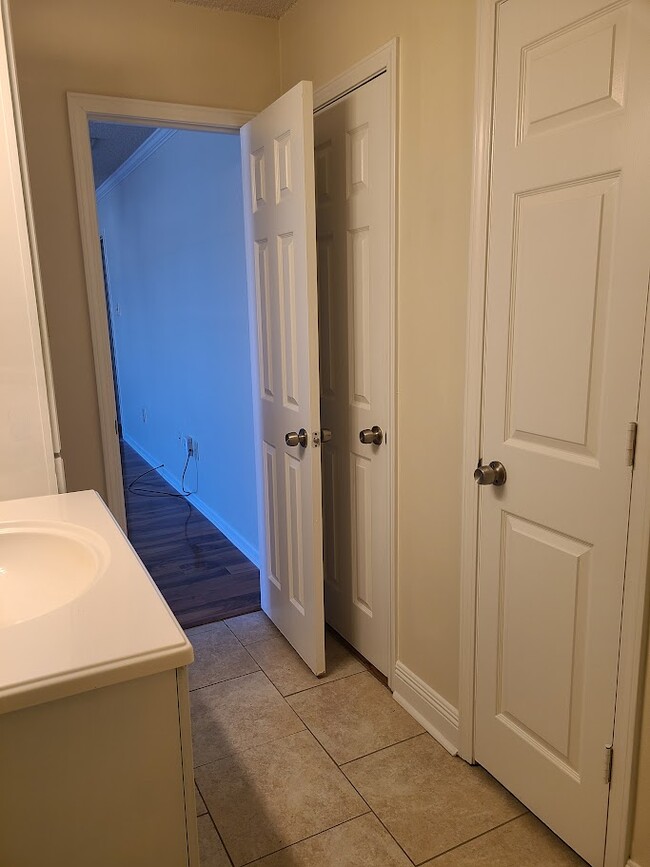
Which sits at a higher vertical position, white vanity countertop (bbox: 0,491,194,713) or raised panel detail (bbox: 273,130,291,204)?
raised panel detail (bbox: 273,130,291,204)

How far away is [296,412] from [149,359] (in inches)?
139

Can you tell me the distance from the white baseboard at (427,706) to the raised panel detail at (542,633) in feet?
0.92

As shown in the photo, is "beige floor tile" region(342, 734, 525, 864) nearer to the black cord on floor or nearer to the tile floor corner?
the tile floor corner

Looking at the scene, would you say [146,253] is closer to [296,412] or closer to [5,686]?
[296,412]

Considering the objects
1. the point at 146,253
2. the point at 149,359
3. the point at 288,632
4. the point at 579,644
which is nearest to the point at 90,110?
the point at 288,632

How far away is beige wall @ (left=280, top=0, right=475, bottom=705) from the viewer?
1754 millimetres

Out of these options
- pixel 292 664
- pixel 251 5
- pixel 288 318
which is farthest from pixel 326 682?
pixel 251 5

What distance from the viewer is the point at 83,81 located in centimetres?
234

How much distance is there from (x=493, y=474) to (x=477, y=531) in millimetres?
189

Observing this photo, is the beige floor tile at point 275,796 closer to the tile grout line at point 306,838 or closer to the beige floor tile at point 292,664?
the tile grout line at point 306,838

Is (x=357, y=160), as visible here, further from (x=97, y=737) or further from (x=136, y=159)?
(x=136, y=159)

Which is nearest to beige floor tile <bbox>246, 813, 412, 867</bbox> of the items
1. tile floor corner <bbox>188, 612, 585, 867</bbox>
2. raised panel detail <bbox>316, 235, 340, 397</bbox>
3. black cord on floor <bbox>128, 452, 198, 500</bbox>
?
tile floor corner <bbox>188, 612, 585, 867</bbox>

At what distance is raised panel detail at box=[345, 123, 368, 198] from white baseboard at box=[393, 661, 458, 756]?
1622mm

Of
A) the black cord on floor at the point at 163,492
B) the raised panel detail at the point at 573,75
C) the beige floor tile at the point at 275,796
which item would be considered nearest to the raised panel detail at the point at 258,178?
the raised panel detail at the point at 573,75
